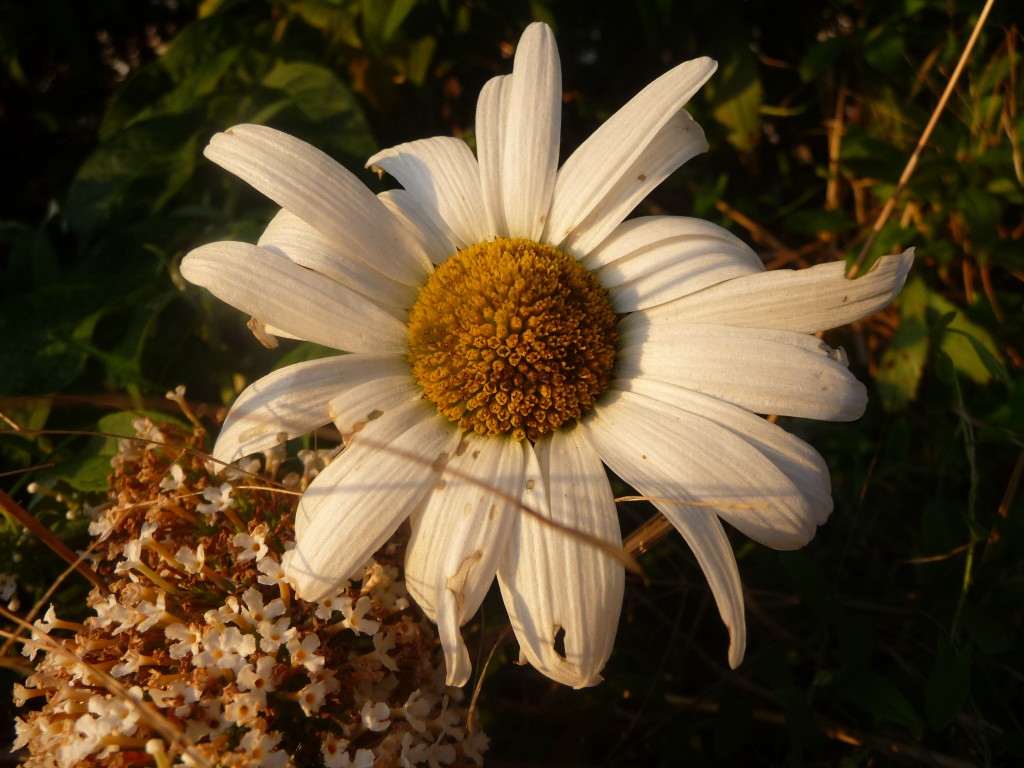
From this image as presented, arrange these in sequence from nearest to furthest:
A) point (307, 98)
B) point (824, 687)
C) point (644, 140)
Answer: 1. point (644, 140)
2. point (824, 687)
3. point (307, 98)

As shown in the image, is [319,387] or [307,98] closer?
[319,387]

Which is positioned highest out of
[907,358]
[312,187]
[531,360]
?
A: [312,187]

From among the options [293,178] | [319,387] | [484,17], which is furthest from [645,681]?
[484,17]

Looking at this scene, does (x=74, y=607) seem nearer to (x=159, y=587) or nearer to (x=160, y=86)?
(x=159, y=587)

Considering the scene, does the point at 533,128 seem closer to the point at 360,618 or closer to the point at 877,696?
the point at 360,618

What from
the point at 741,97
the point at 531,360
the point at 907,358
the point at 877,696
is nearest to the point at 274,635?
the point at 531,360

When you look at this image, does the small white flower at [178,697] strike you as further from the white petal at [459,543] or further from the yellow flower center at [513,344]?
the yellow flower center at [513,344]

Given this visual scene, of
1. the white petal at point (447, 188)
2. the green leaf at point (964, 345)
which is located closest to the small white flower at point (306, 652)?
the white petal at point (447, 188)
